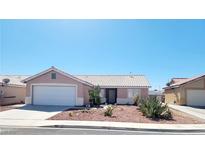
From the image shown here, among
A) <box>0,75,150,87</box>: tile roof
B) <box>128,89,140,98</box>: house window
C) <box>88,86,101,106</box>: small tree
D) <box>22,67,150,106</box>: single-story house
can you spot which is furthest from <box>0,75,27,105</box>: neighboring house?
<box>128,89,140,98</box>: house window

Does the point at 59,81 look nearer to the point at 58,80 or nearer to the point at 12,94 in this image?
the point at 58,80

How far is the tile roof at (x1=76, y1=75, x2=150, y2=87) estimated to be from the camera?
28.9 metres

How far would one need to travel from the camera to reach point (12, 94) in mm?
24891

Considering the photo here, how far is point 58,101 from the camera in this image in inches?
Result: 856

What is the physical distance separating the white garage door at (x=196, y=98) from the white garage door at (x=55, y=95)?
1469cm

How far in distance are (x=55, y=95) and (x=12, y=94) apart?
6014 millimetres

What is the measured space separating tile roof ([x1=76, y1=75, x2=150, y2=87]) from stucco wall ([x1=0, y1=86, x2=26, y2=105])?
362 inches

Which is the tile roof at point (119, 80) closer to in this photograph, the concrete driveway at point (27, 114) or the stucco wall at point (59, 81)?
the stucco wall at point (59, 81)

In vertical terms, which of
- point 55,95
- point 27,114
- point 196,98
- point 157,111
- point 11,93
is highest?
point 11,93

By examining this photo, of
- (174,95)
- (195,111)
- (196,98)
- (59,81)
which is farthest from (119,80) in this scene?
(195,111)

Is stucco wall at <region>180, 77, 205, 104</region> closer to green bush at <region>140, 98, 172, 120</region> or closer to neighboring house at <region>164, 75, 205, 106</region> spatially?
neighboring house at <region>164, 75, 205, 106</region>

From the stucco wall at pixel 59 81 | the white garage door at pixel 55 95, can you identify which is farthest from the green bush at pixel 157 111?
the white garage door at pixel 55 95
